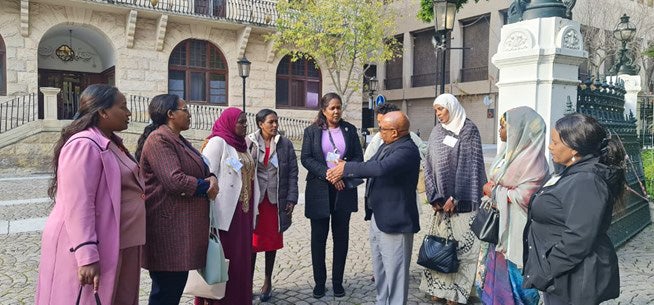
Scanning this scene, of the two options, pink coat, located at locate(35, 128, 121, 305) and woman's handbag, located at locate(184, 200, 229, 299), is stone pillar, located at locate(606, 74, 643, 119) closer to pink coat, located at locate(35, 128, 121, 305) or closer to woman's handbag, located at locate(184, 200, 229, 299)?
woman's handbag, located at locate(184, 200, 229, 299)

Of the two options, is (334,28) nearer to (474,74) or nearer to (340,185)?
(474,74)

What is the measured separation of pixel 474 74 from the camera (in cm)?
2714

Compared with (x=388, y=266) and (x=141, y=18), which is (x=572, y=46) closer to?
(x=388, y=266)

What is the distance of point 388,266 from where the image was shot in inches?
143

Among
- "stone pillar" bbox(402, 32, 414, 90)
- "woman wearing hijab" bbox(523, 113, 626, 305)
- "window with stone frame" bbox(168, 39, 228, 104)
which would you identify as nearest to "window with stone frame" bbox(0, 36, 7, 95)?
"window with stone frame" bbox(168, 39, 228, 104)

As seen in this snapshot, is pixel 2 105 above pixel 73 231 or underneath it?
above

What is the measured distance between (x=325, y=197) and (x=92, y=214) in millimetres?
2353

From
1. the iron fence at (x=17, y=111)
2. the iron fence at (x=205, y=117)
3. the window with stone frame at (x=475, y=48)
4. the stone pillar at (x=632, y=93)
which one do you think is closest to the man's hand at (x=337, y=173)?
the stone pillar at (x=632, y=93)

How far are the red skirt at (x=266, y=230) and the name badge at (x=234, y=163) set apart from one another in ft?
2.38

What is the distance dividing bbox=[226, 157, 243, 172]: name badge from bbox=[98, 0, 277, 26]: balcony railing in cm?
1660

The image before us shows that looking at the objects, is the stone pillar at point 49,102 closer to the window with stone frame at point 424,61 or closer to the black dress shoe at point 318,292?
the black dress shoe at point 318,292

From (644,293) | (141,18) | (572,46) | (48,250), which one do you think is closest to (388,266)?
(48,250)

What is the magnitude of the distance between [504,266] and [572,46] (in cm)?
291

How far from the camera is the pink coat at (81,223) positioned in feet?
7.71
